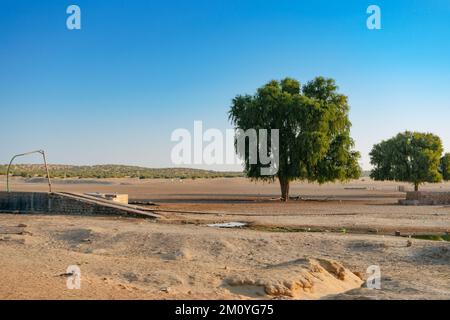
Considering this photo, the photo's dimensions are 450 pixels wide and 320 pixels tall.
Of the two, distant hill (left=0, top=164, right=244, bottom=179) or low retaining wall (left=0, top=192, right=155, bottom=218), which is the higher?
distant hill (left=0, top=164, right=244, bottom=179)

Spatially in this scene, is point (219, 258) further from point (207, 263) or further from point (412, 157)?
point (412, 157)

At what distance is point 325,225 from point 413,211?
1068 cm

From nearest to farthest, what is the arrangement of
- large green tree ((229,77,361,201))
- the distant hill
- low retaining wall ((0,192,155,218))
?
low retaining wall ((0,192,155,218)) < large green tree ((229,77,361,201)) < the distant hill

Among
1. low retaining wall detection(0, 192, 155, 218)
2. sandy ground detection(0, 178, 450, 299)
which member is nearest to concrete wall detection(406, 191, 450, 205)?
sandy ground detection(0, 178, 450, 299)

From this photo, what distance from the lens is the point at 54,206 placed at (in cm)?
2986

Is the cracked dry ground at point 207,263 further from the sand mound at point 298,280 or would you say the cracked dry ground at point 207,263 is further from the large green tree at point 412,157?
the large green tree at point 412,157

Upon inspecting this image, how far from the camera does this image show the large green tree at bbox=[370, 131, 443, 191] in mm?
55125

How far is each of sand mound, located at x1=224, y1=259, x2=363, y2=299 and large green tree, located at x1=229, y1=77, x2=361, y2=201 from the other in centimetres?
2733

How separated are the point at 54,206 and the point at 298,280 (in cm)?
2136

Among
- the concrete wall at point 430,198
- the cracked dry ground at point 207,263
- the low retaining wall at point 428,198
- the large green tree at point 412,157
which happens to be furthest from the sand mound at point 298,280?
the large green tree at point 412,157

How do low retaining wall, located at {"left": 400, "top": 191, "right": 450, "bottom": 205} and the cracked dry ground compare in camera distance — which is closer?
the cracked dry ground

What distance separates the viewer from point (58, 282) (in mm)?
10500

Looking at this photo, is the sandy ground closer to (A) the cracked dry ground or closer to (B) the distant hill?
(A) the cracked dry ground
